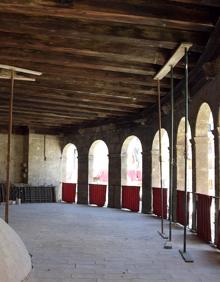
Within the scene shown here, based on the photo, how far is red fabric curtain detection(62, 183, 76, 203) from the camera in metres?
15.6

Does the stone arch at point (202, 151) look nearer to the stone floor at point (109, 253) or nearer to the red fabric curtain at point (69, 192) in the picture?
the stone floor at point (109, 253)

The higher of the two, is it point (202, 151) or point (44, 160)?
point (202, 151)

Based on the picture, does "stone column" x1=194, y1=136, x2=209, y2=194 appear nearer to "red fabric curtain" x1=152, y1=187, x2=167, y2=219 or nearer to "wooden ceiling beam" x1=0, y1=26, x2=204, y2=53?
"wooden ceiling beam" x1=0, y1=26, x2=204, y2=53

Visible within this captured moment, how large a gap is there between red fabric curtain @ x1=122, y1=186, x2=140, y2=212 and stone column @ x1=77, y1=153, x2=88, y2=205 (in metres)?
2.32

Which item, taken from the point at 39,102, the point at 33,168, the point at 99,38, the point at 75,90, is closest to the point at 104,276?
the point at 99,38

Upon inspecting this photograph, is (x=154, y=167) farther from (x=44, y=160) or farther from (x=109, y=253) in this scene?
(x=109, y=253)

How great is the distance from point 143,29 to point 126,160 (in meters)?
8.03

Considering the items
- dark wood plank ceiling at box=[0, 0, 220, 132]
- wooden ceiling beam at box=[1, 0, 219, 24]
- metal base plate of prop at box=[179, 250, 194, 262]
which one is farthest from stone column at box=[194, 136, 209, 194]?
wooden ceiling beam at box=[1, 0, 219, 24]

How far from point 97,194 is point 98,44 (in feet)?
29.2

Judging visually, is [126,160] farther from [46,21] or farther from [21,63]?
[46,21]

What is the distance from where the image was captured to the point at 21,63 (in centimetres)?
739

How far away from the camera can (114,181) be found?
1354cm

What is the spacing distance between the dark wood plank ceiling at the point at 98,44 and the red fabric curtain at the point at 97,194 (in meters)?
4.63

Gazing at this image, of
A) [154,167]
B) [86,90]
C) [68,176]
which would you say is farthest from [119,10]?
[68,176]
